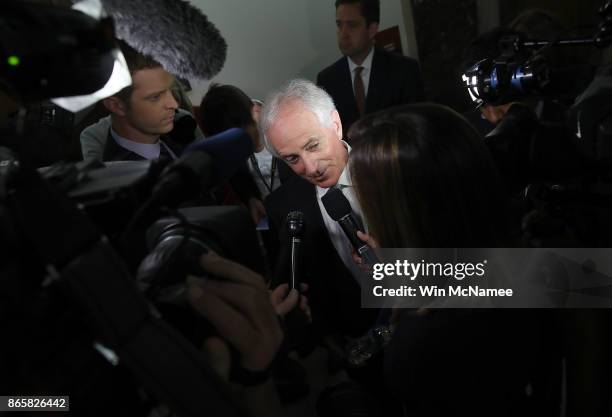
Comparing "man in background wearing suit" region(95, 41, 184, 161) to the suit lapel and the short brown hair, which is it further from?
the short brown hair

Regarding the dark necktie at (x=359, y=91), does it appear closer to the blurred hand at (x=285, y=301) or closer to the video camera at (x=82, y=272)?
the blurred hand at (x=285, y=301)

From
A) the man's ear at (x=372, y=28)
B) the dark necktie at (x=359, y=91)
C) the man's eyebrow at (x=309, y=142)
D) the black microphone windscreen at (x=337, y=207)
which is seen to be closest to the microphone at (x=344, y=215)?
the black microphone windscreen at (x=337, y=207)

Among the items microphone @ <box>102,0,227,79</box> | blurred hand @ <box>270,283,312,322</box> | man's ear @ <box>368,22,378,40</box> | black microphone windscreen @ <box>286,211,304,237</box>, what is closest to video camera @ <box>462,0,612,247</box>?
black microphone windscreen @ <box>286,211,304,237</box>

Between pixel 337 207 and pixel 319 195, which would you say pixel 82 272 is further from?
pixel 319 195

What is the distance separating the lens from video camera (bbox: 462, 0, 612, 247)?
1172 mm

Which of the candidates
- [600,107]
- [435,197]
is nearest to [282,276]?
[435,197]

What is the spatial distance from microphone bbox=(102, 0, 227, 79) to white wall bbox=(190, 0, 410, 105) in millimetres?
2020

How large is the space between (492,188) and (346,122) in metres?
1.60

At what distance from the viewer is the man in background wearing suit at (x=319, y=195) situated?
158 cm

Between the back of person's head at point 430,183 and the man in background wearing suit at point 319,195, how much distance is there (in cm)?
61

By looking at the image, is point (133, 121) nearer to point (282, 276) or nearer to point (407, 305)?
point (282, 276)

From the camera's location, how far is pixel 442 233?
0.91 meters

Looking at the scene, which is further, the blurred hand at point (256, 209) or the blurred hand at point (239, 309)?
the blurred hand at point (256, 209)

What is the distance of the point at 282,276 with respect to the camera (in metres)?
1.09
